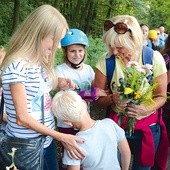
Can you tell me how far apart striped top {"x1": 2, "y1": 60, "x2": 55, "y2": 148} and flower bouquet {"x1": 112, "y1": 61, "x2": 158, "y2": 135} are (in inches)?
22.3

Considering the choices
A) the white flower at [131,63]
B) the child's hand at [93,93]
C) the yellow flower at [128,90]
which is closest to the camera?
the yellow flower at [128,90]

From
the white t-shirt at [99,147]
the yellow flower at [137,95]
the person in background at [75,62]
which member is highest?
the person in background at [75,62]

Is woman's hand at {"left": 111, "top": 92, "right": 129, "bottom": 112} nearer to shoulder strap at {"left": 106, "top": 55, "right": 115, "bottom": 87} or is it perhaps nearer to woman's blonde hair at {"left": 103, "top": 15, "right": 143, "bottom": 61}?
shoulder strap at {"left": 106, "top": 55, "right": 115, "bottom": 87}

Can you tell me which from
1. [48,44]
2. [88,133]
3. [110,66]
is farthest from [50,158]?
[48,44]

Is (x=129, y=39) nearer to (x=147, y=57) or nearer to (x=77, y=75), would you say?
(x=147, y=57)

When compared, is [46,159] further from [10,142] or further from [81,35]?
[81,35]

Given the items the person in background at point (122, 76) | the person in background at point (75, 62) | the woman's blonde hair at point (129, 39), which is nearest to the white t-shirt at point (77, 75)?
the person in background at point (75, 62)

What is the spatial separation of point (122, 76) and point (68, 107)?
2.22 feet

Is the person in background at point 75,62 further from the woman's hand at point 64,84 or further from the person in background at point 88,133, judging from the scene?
the person in background at point 88,133

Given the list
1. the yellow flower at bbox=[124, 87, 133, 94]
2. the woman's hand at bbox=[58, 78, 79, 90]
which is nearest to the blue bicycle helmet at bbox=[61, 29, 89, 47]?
the woman's hand at bbox=[58, 78, 79, 90]

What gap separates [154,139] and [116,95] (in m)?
0.65

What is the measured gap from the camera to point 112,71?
10.5 ft

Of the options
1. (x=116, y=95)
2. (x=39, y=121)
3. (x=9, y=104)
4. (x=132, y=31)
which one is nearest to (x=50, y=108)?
(x=39, y=121)

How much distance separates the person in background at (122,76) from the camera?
307 centimetres
